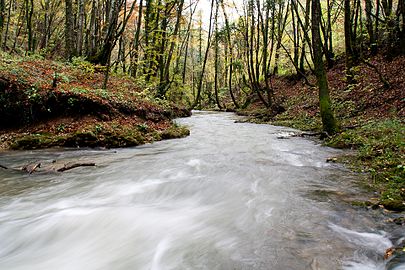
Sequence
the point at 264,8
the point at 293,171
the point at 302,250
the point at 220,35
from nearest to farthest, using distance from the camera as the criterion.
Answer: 1. the point at 302,250
2. the point at 293,171
3. the point at 264,8
4. the point at 220,35

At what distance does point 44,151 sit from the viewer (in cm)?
856

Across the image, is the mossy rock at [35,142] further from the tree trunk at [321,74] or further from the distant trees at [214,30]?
the tree trunk at [321,74]

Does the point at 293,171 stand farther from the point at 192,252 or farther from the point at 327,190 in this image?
the point at 192,252

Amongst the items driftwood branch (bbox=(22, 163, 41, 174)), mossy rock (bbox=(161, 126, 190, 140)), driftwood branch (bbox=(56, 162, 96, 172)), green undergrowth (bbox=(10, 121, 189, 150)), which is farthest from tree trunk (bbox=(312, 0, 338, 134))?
driftwood branch (bbox=(22, 163, 41, 174))

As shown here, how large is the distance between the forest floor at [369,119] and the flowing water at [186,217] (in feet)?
1.71

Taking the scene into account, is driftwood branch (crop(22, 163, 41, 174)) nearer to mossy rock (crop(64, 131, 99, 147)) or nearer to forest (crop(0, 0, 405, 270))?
forest (crop(0, 0, 405, 270))

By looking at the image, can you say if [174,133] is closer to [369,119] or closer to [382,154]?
[369,119]

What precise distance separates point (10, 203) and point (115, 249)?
2499 millimetres

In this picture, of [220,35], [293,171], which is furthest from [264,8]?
[293,171]

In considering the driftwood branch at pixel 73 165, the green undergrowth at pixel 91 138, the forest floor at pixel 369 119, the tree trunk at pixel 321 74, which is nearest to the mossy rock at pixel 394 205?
the forest floor at pixel 369 119

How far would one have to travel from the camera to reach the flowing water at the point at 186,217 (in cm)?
346

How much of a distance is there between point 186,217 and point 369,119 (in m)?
8.74

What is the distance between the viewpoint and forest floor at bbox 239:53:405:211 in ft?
18.0

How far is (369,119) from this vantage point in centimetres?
1091
